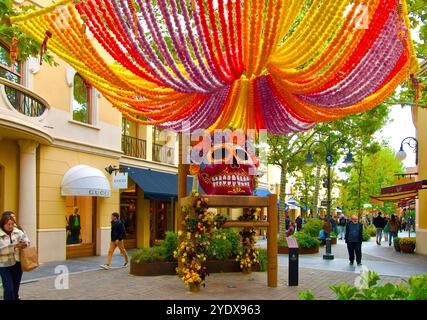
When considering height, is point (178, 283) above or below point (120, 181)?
below

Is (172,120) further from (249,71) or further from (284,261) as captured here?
(284,261)

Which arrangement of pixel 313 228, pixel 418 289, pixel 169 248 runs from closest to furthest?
pixel 418 289 < pixel 169 248 < pixel 313 228

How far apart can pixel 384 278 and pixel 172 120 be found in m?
6.99

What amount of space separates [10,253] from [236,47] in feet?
15.3

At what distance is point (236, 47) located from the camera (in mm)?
6320

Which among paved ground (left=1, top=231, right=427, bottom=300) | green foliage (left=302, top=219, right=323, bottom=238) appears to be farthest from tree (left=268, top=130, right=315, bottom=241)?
paved ground (left=1, top=231, right=427, bottom=300)

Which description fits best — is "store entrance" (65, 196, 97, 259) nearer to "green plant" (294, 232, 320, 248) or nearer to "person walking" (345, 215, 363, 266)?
"green plant" (294, 232, 320, 248)

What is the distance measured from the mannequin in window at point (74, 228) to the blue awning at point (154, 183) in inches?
124

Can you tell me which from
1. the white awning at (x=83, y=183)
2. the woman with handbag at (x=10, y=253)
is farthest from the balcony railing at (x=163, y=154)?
the woman with handbag at (x=10, y=253)

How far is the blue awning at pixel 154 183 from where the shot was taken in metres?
22.2

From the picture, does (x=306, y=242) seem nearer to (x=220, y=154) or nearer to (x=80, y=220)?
(x=80, y=220)

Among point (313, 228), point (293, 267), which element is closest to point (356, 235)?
point (293, 267)

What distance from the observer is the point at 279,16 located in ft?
18.8

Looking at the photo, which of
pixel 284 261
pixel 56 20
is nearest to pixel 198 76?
pixel 56 20
